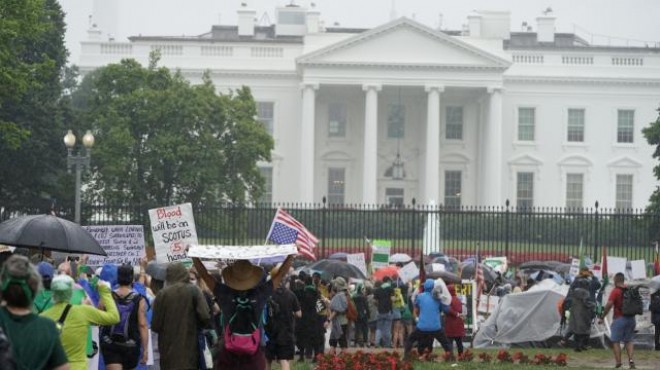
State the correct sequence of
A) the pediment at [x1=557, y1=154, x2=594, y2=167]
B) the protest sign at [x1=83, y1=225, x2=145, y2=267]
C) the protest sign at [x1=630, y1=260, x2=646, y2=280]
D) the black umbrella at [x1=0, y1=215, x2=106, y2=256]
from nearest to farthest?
the black umbrella at [x1=0, y1=215, x2=106, y2=256] → the protest sign at [x1=83, y1=225, x2=145, y2=267] → the protest sign at [x1=630, y1=260, x2=646, y2=280] → the pediment at [x1=557, y1=154, x2=594, y2=167]

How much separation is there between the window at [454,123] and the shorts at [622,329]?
5757cm

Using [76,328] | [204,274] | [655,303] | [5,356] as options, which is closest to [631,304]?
[655,303]

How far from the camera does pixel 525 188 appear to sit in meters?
78.7

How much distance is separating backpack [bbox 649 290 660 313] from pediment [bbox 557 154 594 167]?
5382 cm

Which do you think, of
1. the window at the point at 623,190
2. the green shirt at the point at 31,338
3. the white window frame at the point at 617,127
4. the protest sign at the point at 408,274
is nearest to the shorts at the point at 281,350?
the green shirt at the point at 31,338

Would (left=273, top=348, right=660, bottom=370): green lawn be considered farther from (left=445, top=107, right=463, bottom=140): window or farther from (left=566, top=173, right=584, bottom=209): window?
(left=566, top=173, right=584, bottom=209): window

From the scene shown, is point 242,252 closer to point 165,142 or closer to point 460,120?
point 165,142

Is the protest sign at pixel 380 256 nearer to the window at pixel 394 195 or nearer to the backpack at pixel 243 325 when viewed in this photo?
the backpack at pixel 243 325

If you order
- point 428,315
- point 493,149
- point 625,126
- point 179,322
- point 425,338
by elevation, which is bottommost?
point 425,338

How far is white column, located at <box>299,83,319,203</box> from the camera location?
74188 millimetres

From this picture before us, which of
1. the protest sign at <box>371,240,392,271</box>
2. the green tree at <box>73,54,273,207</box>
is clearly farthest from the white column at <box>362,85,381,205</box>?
the protest sign at <box>371,240,392,271</box>

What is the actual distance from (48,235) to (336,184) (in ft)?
209

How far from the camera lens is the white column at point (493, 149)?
7431cm

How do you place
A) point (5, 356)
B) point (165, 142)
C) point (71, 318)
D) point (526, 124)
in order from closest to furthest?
point (5, 356) < point (71, 318) < point (165, 142) < point (526, 124)
